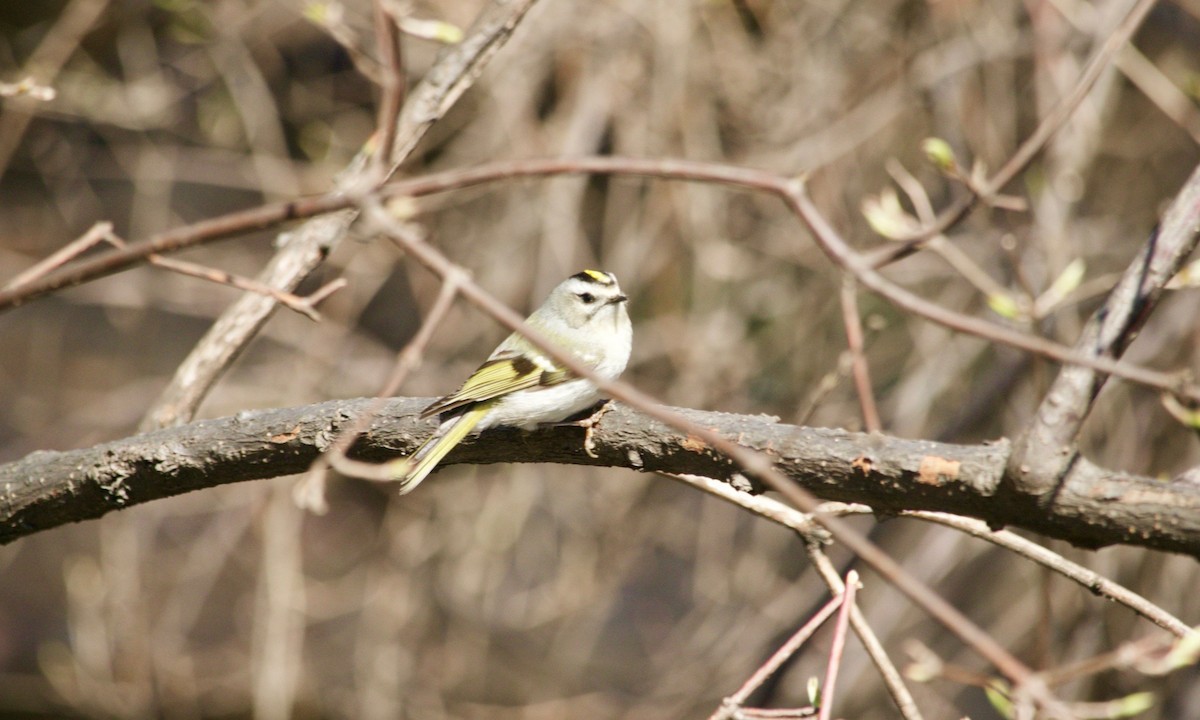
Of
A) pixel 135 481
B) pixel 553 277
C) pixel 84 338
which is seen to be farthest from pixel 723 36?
pixel 84 338

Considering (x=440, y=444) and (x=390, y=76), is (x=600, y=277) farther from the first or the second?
(x=390, y=76)

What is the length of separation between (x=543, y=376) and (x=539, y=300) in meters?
2.32

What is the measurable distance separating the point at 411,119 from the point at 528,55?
8.11 feet

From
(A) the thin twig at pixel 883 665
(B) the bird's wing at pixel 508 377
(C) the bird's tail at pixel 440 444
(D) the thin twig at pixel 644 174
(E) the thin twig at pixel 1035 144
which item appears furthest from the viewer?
(B) the bird's wing at pixel 508 377

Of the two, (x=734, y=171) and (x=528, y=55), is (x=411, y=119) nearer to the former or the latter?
(x=734, y=171)

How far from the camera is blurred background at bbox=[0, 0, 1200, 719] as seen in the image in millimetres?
4977

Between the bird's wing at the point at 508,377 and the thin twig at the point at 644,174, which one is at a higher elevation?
the bird's wing at the point at 508,377

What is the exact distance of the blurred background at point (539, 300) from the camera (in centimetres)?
498

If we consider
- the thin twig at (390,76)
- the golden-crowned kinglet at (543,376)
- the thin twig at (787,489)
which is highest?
the golden-crowned kinglet at (543,376)

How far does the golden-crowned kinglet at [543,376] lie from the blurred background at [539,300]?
163 cm

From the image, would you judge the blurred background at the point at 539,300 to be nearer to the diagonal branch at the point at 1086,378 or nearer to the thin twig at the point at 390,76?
the diagonal branch at the point at 1086,378

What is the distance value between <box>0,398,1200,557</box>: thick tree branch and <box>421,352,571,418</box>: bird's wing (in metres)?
0.34

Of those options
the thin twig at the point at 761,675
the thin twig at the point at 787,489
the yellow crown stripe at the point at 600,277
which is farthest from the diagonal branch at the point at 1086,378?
the yellow crown stripe at the point at 600,277

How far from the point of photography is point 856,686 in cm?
518
